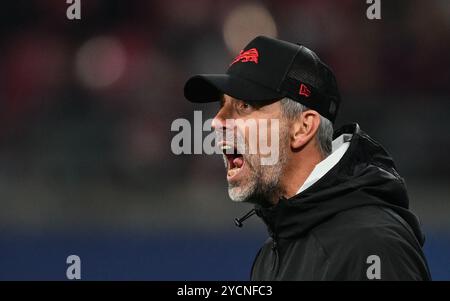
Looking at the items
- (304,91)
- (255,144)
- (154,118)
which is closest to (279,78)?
(304,91)

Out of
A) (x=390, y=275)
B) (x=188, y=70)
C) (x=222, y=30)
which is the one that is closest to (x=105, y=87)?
(x=188, y=70)

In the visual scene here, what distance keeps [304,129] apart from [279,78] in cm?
15

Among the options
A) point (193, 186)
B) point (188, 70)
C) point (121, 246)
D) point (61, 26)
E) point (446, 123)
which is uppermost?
point (61, 26)

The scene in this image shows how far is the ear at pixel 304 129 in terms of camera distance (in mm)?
1928

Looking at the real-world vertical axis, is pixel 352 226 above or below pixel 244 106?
below

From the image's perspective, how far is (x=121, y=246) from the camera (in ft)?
13.7

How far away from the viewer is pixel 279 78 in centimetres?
193

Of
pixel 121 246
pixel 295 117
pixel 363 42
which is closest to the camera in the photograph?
pixel 295 117

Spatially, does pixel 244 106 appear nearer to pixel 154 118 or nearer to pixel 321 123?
pixel 321 123

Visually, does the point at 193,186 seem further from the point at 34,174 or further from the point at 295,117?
the point at 295,117

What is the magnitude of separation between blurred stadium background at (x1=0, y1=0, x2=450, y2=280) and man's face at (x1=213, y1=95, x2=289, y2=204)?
81.2 inches

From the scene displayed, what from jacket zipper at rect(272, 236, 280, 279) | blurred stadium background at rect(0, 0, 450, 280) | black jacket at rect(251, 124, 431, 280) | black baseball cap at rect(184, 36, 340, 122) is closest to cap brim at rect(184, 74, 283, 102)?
black baseball cap at rect(184, 36, 340, 122)

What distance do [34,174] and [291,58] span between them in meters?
2.95

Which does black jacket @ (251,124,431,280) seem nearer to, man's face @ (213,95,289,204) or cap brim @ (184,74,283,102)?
man's face @ (213,95,289,204)
